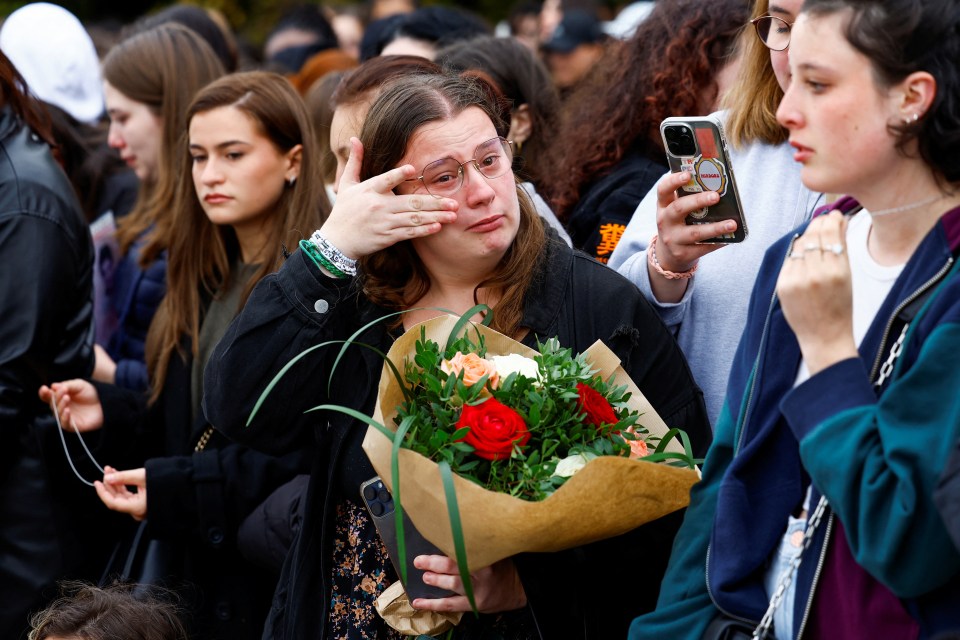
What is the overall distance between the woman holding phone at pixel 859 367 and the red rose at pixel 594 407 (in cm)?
30

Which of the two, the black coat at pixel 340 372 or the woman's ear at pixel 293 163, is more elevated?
the woman's ear at pixel 293 163

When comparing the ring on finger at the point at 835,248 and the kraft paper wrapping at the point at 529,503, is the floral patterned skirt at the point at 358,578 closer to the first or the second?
the kraft paper wrapping at the point at 529,503

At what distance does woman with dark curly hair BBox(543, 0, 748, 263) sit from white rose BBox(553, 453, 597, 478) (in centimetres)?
140

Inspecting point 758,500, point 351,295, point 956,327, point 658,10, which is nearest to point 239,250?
point 351,295

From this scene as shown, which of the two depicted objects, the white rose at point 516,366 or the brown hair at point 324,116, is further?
the brown hair at point 324,116

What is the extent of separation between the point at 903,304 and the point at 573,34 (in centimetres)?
624

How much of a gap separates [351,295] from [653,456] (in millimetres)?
913

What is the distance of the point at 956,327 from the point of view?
5.74 feet

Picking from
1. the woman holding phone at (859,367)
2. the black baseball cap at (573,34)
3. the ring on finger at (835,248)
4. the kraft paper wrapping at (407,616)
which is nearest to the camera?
the woman holding phone at (859,367)

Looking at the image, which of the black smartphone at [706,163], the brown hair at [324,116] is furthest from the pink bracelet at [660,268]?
the brown hair at [324,116]

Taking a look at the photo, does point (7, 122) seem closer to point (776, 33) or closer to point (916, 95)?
point (776, 33)

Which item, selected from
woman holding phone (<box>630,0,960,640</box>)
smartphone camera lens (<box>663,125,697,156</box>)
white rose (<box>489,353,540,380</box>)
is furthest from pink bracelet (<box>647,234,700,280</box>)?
woman holding phone (<box>630,0,960,640</box>)

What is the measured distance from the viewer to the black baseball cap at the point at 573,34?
7.79 m

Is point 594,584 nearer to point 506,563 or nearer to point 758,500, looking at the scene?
point 506,563
